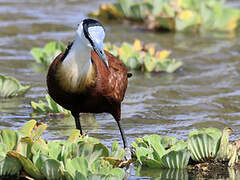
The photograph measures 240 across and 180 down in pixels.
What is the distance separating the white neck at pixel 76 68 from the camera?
5449 millimetres

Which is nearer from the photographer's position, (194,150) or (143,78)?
(194,150)

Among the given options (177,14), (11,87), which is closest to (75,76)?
(11,87)

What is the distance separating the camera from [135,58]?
9.20 metres

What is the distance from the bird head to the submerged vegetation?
12.7 feet

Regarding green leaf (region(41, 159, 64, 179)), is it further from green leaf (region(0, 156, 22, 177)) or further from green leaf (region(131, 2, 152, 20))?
green leaf (region(131, 2, 152, 20))

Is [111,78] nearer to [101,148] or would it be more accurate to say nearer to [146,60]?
Result: [101,148]

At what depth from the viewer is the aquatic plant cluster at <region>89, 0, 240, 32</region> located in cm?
1115

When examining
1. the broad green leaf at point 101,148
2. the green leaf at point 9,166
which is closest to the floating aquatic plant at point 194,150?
the broad green leaf at point 101,148

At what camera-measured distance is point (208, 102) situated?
25.8 feet

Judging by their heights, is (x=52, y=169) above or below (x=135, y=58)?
below

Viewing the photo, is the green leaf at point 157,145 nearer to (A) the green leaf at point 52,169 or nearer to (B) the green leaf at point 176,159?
(B) the green leaf at point 176,159

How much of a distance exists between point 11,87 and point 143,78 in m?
2.13

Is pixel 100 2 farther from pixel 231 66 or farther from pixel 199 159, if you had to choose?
pixel 199 159

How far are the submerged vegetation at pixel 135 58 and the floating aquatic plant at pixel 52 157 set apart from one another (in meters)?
3.96
